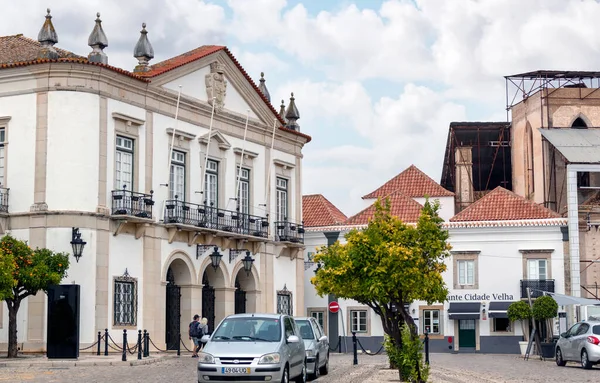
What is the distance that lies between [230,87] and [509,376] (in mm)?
18838

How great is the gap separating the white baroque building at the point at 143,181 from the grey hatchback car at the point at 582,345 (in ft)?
42.7

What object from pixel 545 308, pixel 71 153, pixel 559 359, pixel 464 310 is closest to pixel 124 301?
pixel 71 153

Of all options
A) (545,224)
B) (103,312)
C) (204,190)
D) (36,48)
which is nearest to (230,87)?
(204,190)

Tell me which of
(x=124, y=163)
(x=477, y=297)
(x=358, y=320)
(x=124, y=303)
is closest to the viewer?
(x=124, y=303)

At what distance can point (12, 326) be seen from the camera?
101 feet

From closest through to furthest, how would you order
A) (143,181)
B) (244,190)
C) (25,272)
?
(25,272), (143,181), (244,190)

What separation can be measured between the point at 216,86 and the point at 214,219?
5.04m

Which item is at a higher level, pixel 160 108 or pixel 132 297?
pixel 160 108

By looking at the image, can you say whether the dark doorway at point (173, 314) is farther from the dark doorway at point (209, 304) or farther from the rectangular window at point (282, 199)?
the rectangular window at point (282, 199)

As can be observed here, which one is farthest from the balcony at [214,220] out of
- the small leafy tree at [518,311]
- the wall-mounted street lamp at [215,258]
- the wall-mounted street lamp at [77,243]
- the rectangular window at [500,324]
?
the rectangular window at [500,324]

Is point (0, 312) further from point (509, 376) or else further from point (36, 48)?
point (509, 376)

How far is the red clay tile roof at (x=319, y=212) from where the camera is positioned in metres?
53.9

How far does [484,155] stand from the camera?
64.1 meters

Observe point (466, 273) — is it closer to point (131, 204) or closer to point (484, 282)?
point (484, 282)
